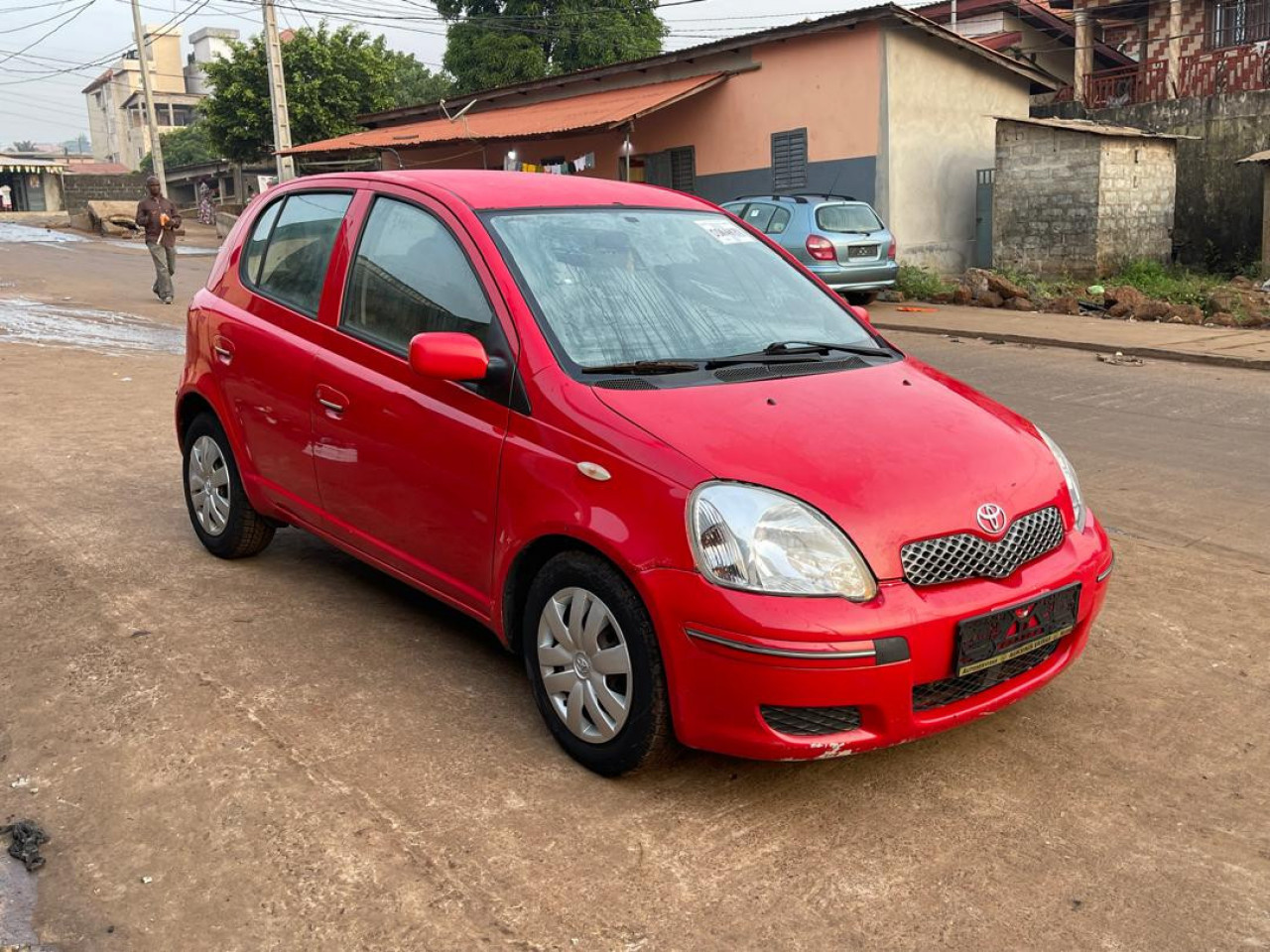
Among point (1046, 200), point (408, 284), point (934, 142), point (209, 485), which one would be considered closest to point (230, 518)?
point (209, 485)

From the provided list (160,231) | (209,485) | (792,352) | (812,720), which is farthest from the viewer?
(160,231)

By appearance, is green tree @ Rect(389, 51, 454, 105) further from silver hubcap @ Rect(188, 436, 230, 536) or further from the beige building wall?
silver hubcap @ Rect(188, 436, 230, 536)

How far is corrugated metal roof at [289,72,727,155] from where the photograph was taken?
22.3 meters

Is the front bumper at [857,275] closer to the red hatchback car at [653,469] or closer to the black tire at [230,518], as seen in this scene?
the black tire at [230,518]

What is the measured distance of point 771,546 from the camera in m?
2.98

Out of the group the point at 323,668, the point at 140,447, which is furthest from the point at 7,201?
the point at 323,668

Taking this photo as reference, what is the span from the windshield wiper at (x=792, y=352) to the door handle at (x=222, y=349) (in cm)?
224

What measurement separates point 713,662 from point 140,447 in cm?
583

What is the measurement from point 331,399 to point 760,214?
13867 mm

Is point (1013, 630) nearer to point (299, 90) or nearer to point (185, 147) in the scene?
point (299, 90)

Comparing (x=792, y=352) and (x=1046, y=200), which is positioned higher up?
(x=1046, y=200)

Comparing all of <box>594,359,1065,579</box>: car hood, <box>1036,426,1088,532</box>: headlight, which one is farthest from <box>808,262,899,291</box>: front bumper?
<box>594,359,1065,579</box>: car hood

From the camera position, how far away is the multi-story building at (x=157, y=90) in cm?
10162

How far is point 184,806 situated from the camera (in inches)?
126
